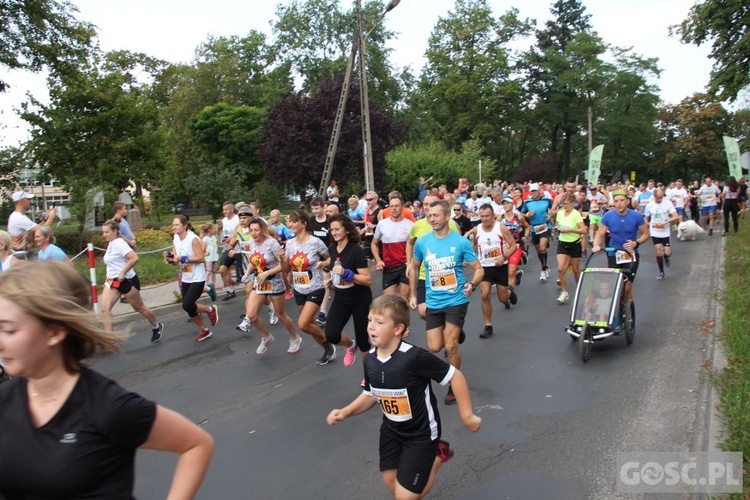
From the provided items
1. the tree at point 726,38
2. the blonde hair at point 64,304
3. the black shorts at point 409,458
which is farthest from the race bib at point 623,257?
the tree at point 726,38

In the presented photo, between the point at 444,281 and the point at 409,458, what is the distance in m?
2.99

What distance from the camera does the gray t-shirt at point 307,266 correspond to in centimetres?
812

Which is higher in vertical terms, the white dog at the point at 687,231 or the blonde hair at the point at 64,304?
the blonde hair at the point at 64,304

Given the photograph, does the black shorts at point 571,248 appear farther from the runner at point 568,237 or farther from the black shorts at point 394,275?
the black shorts at point 394,275

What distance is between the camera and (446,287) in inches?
258

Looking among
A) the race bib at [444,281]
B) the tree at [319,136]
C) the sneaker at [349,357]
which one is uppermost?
the tree at [319,136]

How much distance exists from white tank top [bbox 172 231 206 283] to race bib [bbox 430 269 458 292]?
438 cm

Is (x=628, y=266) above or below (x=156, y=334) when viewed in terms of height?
above

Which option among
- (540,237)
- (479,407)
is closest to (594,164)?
(540,237)

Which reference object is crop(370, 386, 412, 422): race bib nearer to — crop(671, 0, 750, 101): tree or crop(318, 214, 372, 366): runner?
crop(318, 214, 372, 366): runner

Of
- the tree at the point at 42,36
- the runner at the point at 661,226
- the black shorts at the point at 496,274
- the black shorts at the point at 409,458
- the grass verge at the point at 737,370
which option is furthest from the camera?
the tree at the point at 42,36

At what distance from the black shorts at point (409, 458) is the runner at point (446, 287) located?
261cm

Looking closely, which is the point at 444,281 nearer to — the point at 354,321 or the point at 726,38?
the point at 354,321

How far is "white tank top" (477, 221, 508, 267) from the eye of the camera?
9.84m
